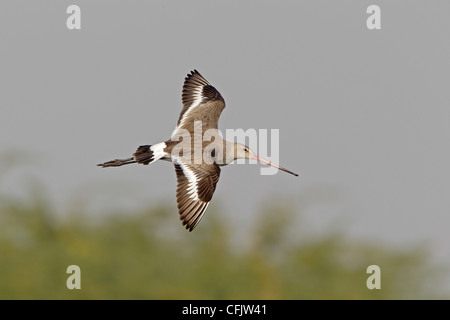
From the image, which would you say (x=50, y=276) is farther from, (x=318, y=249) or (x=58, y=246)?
(x=318, y=249)

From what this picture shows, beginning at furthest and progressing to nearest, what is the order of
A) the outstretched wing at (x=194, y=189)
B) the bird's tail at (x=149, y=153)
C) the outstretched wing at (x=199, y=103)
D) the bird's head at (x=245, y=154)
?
the outstretched wing at (x=199, y=103)
the bird's head at (x=245, y=154)
the bird's tail at (x=149, y=153)
the outstretched wing at (x=194, y=189)

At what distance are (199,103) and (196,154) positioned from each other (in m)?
1.82

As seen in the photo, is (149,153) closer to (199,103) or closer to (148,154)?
(148,154)

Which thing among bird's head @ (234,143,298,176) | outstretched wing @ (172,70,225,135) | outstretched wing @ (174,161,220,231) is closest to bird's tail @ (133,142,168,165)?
outstretched wing @ (174,161,220,231)

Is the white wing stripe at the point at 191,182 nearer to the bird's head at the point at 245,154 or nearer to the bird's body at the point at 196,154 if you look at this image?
the bird's body at the point at 196,154

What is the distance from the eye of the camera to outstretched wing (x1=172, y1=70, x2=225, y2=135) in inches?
403

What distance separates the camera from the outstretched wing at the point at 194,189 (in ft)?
27.8

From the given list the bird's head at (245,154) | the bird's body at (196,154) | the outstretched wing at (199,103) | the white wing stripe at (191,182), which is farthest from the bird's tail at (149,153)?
the bird's head at (245,154)

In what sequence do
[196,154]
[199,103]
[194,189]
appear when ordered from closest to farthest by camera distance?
[194,189], [196,154], [199,103]

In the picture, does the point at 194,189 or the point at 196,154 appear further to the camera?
the point at 196,154

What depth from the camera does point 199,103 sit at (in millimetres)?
10820

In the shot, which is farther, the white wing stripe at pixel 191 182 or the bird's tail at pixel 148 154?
the bird's tail at pixel 148 154

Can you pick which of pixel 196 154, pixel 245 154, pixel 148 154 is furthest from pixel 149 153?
pixel 245 154
